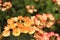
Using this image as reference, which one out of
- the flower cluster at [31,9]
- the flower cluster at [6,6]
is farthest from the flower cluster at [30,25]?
the flower cluster at [6,6]

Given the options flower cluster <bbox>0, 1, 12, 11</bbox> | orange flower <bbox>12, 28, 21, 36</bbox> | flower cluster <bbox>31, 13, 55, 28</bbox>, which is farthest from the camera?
flower cluster <bbox>0, 1, 12, 11</bbox>

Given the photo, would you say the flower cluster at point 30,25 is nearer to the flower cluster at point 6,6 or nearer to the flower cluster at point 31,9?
the flower cluster at point 31,9

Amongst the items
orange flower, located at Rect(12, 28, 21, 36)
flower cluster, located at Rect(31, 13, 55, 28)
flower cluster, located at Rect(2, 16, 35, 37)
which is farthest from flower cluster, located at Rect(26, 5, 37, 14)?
orange flower, located at Rect(12, 28, 21, 36)

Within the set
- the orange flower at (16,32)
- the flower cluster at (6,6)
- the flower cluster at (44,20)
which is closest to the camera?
the orange flower at (16,32)

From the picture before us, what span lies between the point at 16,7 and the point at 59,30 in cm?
71

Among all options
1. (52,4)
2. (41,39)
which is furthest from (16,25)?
(52,4)

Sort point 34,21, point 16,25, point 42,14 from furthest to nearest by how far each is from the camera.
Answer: point 42,14, point 34,21, point 16,25

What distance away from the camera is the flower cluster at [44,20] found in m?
3.49

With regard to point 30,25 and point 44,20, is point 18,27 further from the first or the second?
point 44,20

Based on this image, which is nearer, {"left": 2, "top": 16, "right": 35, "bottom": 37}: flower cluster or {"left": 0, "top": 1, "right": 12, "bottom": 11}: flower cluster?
{"left": 2, "top": 16, "right": 35, "bottom": 37}: flower cluster

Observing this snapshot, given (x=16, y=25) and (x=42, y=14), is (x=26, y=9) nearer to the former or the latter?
(x=42, y=14)

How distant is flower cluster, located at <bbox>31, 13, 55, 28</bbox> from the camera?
3487mm

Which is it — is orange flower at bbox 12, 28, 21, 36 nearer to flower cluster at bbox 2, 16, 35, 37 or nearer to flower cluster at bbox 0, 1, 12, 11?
flower cluster at bbox 2, 16, 35, 37

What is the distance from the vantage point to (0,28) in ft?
11.4
